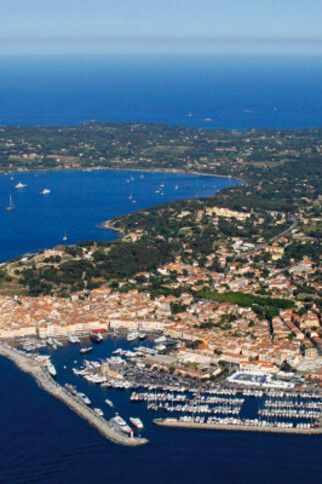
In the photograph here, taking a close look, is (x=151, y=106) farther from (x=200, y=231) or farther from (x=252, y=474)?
(x=252, y=474)

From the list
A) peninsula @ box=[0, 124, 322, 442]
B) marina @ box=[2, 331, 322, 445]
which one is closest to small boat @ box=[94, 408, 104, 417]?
marina @ box=[2, 331, 322, 445]

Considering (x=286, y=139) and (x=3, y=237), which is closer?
(x=3, y=237)

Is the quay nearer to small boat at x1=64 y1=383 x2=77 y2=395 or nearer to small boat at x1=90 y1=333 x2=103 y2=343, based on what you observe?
small boat at x1=64 y1=383 x2=77 y2=395

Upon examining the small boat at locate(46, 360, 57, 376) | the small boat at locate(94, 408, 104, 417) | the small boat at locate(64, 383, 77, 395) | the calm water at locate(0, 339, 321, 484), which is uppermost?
the small boat at locate(46, 360, 57, 376)

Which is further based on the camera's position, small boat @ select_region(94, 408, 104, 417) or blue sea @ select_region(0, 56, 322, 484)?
small boat @ select_region(94, 408, 104, 417)

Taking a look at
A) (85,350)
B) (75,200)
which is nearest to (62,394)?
(85,350)

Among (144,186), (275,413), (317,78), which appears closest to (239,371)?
(275,413)
